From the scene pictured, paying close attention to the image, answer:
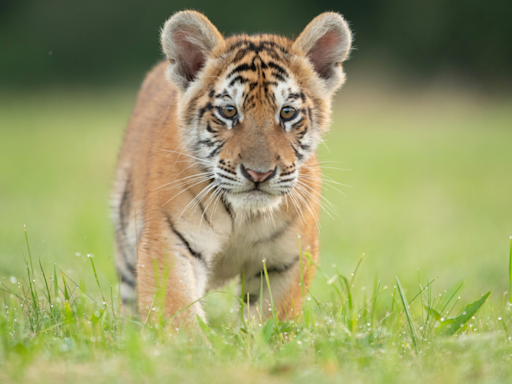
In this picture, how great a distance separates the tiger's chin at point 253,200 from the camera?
3283 mm

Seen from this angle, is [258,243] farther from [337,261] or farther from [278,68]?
[337,261]

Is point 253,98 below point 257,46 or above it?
below

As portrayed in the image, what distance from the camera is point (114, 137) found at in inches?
559

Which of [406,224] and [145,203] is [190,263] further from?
[406,224]

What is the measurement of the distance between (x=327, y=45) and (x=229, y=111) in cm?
87

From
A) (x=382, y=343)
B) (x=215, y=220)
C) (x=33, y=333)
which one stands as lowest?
(x=33, y=333)

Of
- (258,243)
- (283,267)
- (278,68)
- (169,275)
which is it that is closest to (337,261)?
(283,267)

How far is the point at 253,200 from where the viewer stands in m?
3.29

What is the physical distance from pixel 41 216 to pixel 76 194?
1850 mm

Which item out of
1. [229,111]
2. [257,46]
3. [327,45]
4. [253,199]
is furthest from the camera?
[327,45]

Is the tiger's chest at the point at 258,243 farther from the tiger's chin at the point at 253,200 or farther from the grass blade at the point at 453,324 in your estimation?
the grass blade at the point at 453,324

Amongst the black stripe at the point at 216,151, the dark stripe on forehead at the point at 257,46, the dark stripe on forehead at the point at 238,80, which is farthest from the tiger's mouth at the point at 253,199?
the dark stripe on forehead at the point at 257,46

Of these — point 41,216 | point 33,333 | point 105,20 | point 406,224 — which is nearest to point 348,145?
point 406,224

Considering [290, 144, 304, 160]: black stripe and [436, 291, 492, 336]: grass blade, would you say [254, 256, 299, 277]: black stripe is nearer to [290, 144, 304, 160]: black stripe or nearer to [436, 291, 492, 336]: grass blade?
[290, 144, 304, 160]: black stripe
